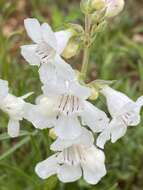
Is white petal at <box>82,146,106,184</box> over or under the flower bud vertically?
under

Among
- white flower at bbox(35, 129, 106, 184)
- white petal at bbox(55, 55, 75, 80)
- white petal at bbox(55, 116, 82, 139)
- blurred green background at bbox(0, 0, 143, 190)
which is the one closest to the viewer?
white petal at bbox(55, 55, 75, 80)

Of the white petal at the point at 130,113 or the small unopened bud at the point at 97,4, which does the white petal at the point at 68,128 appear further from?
the small unopened bud at the point at 97,4

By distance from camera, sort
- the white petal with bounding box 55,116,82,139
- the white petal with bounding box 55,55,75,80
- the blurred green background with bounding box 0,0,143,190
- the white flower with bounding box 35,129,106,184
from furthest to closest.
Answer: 1. the blurred green background with bounding box 0,0,143,190
2. the white flower with bounding box 35,129,106,184
3. the white petal with bounding box 55,116,82,139
4. the white petal with bounding box 55,55,75,80

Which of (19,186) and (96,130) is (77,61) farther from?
(96,130)

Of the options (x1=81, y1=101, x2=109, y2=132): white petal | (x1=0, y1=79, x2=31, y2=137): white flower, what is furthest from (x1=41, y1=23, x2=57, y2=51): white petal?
(x1=0, y1=79, x2=31, y2=137): white flower

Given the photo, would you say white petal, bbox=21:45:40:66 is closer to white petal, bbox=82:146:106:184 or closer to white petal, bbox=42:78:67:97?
white petal, bbox=42:78:67:97

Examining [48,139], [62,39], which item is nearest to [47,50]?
[62,39]
